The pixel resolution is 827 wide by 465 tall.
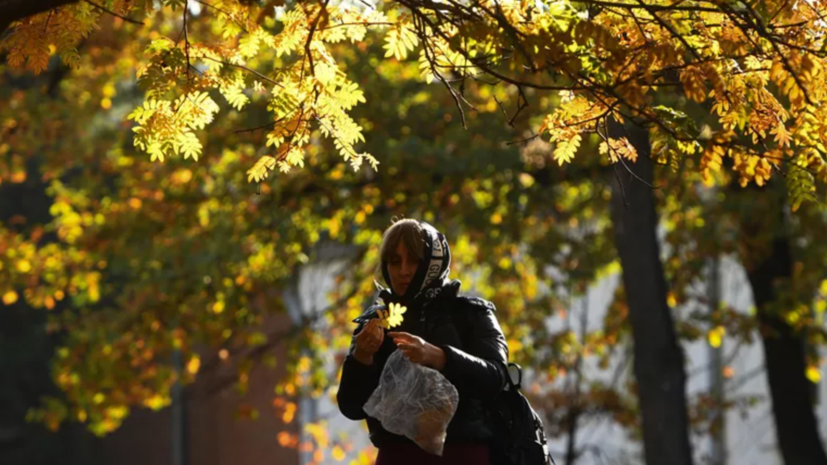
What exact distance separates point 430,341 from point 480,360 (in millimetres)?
232

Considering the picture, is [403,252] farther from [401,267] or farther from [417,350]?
[417,350]

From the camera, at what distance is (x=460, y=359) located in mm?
3699

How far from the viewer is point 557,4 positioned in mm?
3918

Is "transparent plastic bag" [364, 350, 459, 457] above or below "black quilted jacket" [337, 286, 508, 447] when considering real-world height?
below

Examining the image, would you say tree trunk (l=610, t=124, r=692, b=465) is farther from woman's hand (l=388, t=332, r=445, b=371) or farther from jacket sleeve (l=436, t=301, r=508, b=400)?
woman's hand (l=388, t=332, r=445, b=371)

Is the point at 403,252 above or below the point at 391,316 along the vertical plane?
above

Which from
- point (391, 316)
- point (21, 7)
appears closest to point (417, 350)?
point (391, 316)

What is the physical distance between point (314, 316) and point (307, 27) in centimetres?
719

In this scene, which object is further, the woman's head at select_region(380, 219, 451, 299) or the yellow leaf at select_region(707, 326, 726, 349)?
the yellow leaf at select_region(707, 326, 726, 349)

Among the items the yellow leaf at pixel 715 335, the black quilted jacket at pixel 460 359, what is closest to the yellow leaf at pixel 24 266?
the yellow leaf at pixel 715 335

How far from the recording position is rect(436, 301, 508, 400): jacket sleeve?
370 centimetres

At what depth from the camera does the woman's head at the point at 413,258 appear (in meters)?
3.93

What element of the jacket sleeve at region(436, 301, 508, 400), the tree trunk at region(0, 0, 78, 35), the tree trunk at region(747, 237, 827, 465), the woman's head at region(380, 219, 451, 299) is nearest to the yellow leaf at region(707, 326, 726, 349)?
the tree trunk at region(747, 237, 827, 465)

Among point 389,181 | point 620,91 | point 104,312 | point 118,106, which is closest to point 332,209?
point 389,181
